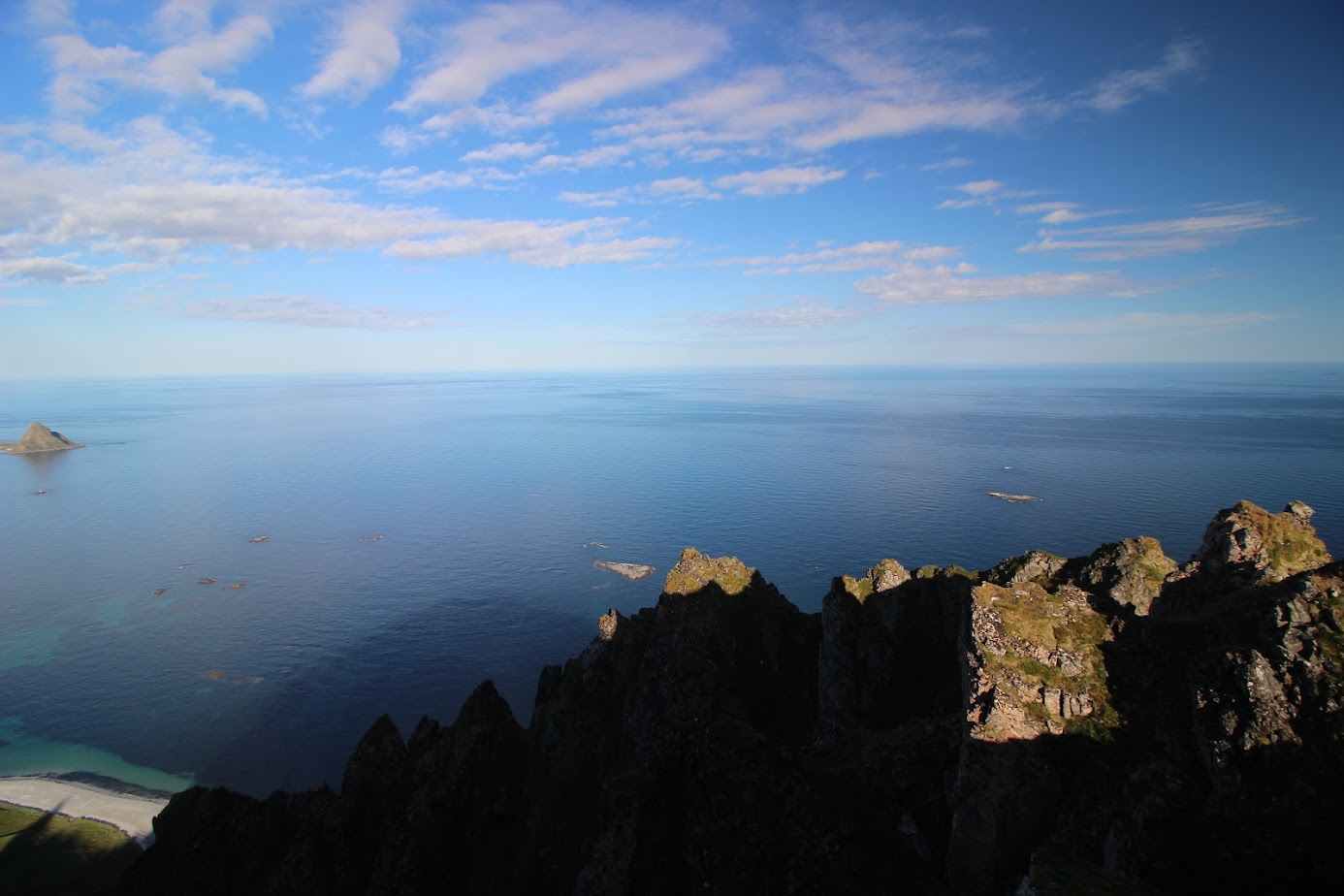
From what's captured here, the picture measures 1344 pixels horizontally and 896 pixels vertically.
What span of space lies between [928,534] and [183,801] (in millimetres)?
115304

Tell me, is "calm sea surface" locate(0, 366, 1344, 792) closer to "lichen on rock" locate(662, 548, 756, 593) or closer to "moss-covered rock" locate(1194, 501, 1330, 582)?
"lichen on rock" locate(662, 548, 756, 593)

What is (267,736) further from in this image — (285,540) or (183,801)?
(285,540)

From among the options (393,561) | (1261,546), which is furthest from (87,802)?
(1261,546)

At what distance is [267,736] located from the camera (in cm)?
7206

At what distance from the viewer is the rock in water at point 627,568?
370 feet

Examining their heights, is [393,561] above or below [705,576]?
below

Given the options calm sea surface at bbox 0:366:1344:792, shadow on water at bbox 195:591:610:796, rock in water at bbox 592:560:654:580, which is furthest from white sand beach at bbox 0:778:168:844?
rock in water at bbox 592:560:654:580

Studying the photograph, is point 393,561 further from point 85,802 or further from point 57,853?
point 57,853

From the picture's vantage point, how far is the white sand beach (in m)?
60.6

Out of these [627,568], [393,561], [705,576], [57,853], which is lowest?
[57,853]

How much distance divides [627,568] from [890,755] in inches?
3396

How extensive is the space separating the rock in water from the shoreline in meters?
66.7

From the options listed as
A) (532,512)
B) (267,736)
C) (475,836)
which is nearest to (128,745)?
(267,736)

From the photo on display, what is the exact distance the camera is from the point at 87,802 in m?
63.1
